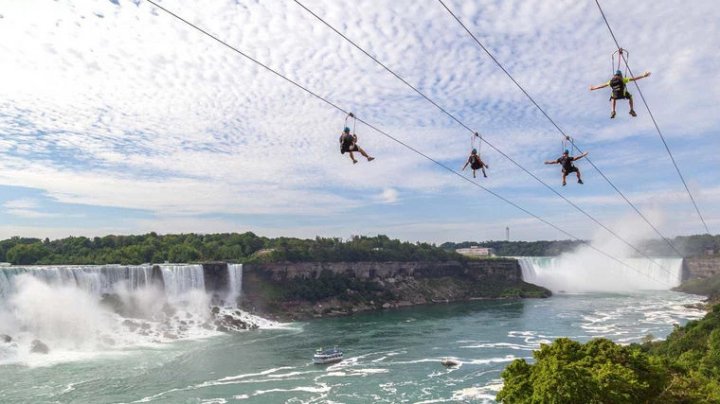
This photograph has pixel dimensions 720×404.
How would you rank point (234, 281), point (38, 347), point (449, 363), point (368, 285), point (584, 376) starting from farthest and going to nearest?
point (368, 285) → point (234, 281) → point (38, 347) → point (449, 363) → point (584, 376)

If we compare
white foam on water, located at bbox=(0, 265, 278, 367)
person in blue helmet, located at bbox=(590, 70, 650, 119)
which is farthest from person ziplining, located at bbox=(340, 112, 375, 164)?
white foam on water, located at bbox=(0, 265, 278, 367)

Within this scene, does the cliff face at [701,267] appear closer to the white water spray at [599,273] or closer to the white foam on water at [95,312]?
the white water spray at [599,273]

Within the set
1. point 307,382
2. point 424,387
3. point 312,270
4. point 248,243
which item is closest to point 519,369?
point 424,387

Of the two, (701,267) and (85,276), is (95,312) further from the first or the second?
(701,267)

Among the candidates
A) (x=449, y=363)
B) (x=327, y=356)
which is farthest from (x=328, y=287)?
(x=449, y=363)

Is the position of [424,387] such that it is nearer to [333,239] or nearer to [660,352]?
[660,352]

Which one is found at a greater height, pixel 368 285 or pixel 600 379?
pixel 600 379
